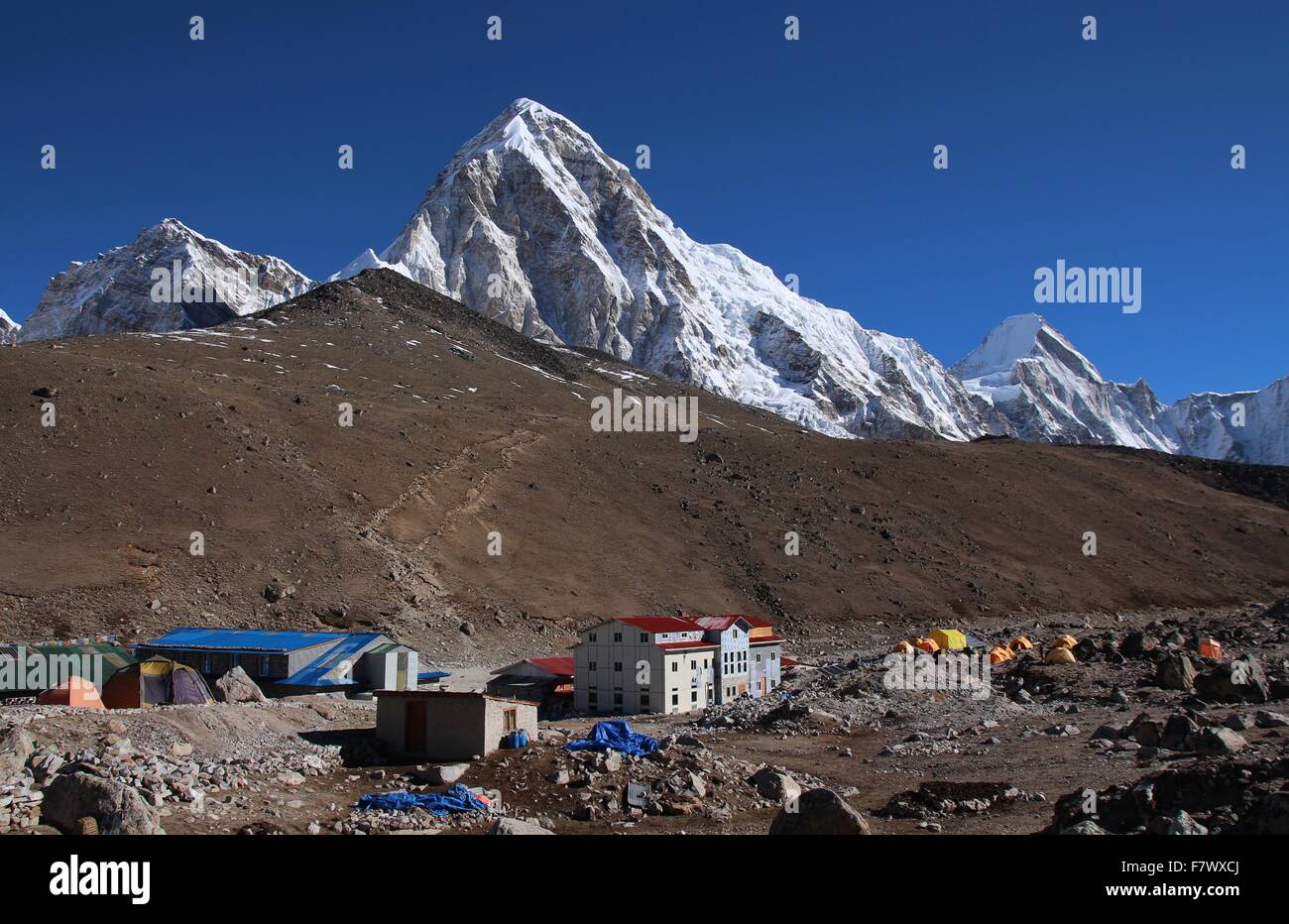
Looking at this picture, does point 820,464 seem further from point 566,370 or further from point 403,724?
point 403,724

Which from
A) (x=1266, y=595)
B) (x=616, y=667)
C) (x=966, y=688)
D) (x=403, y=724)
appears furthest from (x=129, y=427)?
(x=1266, y=595)

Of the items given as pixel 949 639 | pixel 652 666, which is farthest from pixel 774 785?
pixel 949 639

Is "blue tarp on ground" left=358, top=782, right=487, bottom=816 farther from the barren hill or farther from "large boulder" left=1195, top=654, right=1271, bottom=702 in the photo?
the barren hill

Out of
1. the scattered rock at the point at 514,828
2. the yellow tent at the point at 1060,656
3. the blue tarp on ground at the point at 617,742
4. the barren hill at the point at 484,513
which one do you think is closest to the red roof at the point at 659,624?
the blue tarp on ground at the point at 617,742

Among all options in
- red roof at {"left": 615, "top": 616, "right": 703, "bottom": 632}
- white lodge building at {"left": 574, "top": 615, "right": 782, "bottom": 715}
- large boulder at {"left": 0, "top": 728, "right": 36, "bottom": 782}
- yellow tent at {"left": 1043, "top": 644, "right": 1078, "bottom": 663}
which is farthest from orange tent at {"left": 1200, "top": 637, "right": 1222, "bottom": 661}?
large boulder at {"left": 0, "top": 728, "right": 36, "bottom": 782}

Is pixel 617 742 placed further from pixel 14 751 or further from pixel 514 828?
pixel 14 751
